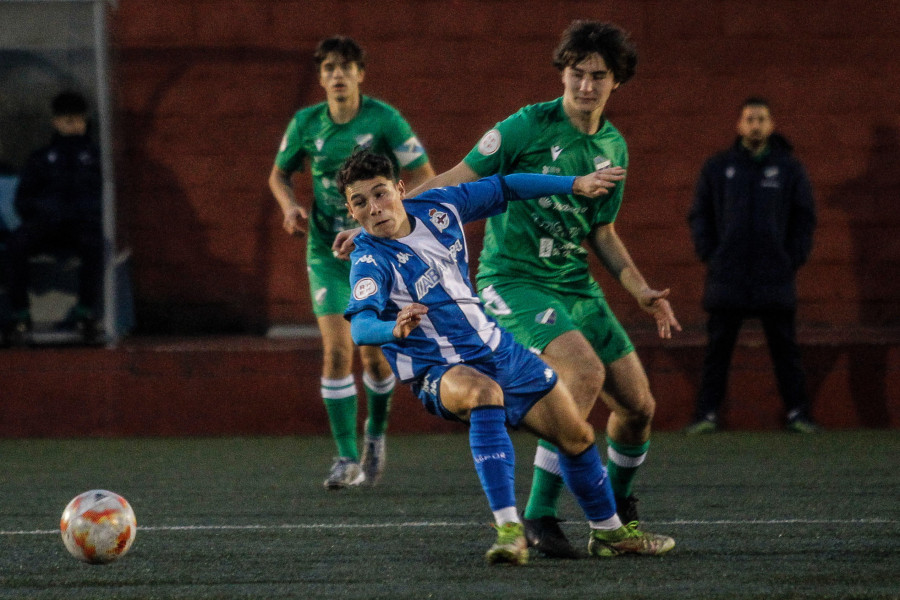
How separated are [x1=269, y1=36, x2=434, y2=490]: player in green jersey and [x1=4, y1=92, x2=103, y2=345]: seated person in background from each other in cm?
254

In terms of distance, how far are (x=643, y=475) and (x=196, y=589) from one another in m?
3.14

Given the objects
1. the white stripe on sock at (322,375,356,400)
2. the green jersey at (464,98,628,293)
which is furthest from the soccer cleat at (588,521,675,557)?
the white stripe on sock at (322,375,356,400)

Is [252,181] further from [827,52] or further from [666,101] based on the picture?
[827,52]

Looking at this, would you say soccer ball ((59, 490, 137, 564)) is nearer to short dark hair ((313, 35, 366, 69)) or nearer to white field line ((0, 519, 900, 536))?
white field line ((0, 519, 900, 536))

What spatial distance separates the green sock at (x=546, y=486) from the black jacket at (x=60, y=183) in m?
5.13

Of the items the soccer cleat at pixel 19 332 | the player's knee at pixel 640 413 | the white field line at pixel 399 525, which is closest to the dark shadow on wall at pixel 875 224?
the white field line at pixel 399 525

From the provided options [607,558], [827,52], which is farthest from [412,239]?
[827,52]

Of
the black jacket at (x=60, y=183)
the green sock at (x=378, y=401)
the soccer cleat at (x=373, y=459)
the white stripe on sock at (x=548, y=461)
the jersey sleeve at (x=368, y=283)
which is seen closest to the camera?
the jersey sleeve at (x=368, y=283)

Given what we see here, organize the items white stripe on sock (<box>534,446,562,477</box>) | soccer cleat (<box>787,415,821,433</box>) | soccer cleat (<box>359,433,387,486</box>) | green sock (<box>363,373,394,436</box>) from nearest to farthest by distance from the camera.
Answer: white stripe on sock (<box>534,446,562,477</box>), soccer cleat (<box>359,433,387,486</box>), green sock (<box>363,373,394,436</box>), soccer cleat (<box>787,415,821,433</box>)

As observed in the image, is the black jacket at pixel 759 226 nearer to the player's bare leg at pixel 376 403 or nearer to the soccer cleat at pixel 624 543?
the player's bare leg at pixel 376 403

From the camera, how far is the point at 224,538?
16.0 ft

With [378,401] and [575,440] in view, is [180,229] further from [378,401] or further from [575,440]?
[575,440]

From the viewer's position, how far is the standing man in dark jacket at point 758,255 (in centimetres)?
822

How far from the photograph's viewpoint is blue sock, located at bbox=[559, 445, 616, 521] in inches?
168
